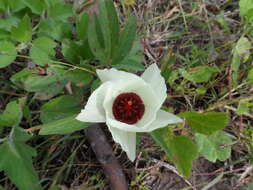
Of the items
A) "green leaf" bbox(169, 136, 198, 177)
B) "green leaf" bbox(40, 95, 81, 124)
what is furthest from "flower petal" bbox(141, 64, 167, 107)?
"green leaf" bbox(40, 95, 81, 124)

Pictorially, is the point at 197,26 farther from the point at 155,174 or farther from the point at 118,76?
the point at 118,76

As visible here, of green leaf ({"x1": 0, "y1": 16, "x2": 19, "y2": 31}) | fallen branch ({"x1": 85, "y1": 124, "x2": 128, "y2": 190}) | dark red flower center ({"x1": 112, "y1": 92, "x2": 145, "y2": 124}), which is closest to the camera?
dark red flower center ({"x1": 112, "y1": 92, "x2": 145, "y2": 124})

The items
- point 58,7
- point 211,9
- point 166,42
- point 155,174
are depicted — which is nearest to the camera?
point 58,7

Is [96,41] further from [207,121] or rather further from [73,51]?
[207,121]

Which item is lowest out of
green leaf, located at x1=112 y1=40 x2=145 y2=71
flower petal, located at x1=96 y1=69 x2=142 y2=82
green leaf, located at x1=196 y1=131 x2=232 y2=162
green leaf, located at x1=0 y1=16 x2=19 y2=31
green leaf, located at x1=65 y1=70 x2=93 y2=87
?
green leaf, located at x1=196 y1=131 x2=232 y2=162

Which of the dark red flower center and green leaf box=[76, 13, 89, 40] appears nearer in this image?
the dark red flower center

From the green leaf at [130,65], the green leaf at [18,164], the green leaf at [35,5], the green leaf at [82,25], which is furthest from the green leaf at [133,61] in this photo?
the green leaf at [18,164]

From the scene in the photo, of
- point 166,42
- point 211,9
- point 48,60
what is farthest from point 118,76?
point 211,9

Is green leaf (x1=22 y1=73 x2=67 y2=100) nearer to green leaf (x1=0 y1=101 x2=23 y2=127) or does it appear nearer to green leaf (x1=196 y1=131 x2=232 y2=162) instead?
green leaf (x1=0 y1=101 x2=23 y2=127)
